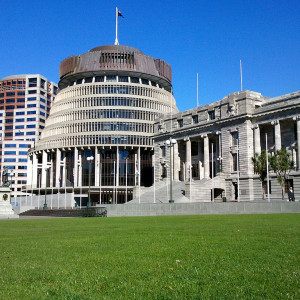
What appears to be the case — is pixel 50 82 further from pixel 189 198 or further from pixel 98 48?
pixel 189 198

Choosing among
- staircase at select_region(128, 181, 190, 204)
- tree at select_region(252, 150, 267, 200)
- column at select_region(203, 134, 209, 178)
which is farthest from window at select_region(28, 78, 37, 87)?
tree at select_region(252, 150, 267, 200)

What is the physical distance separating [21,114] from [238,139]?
122393mm

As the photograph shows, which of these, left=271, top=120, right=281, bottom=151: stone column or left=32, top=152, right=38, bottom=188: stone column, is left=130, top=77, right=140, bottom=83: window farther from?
left=271, top=120, right=281, bottom=151: stone column

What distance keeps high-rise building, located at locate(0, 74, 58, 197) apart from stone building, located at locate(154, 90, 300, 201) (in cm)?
10061

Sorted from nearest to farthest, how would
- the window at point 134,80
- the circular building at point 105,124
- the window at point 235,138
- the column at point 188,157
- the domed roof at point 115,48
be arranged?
the window at point 235,138
the column at point 188,157
the circular building at point 105,124
the window at point 134,80
the domed roof at point 115,48

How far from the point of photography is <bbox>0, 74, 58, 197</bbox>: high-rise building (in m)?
166

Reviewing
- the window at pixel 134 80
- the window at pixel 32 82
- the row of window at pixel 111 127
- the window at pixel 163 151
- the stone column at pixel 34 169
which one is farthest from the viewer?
the window at pixel 32 82

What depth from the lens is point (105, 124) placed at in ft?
362

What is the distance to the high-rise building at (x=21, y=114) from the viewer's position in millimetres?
166250

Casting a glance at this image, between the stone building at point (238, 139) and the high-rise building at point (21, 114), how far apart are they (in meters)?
101

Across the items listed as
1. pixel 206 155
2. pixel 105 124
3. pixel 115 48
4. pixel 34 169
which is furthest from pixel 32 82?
pixel 206 155

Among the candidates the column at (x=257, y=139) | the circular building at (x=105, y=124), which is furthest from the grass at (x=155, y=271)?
the circular building at (x=105, y=124)

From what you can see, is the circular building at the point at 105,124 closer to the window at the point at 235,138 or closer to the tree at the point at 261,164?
the window at the point at 235,138

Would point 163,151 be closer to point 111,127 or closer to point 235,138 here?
point 235,138
